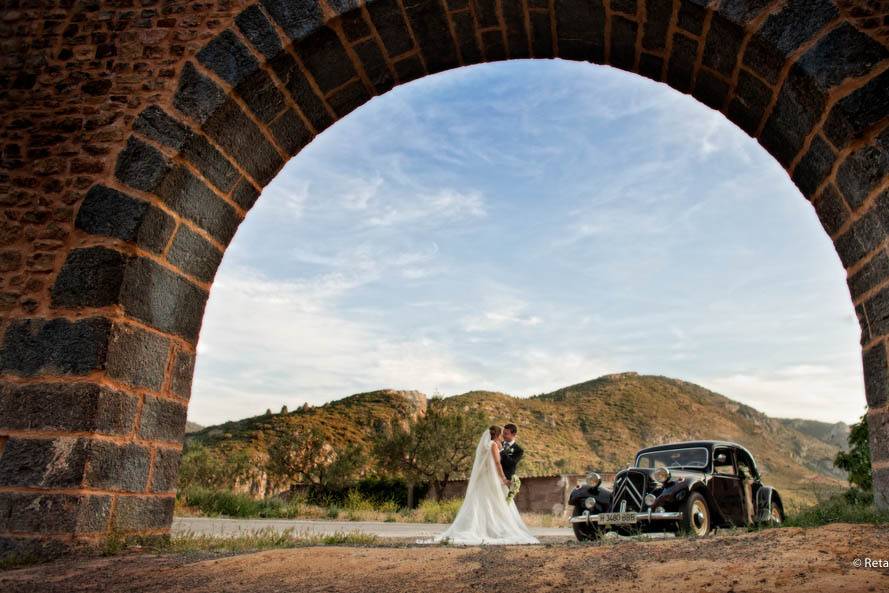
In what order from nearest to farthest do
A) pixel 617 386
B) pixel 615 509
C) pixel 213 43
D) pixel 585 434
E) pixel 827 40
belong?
pixel 827 40
pixel 213 43
pixel 615 509
pixel 585 434
pixel 617 386

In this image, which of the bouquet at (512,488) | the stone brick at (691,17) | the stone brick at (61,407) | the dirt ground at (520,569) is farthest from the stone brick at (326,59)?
the bouquet at (512,488)

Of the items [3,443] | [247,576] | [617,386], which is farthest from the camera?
[617,386]

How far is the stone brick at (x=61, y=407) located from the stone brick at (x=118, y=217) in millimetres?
1137

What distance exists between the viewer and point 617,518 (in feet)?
24.3

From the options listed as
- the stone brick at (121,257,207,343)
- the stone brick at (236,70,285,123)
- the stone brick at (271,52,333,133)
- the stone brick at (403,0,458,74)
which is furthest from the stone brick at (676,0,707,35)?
the stone brick at (121,257,207,343)

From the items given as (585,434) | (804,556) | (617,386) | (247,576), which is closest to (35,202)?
(247,576)

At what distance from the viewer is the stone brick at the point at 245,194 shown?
212 inches

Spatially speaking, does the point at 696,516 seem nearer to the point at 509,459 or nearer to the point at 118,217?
the point at 509,459

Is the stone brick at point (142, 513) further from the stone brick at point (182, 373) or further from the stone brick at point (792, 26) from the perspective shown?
the stone brick at point (792, 26)

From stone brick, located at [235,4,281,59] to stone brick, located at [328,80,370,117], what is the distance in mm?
738

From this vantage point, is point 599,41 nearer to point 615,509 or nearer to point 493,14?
point 493,14

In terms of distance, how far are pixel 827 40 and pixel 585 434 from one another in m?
35.6

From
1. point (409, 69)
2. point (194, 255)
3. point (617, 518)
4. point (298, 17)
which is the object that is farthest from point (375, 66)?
point (617, 518)

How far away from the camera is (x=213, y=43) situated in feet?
16.1
